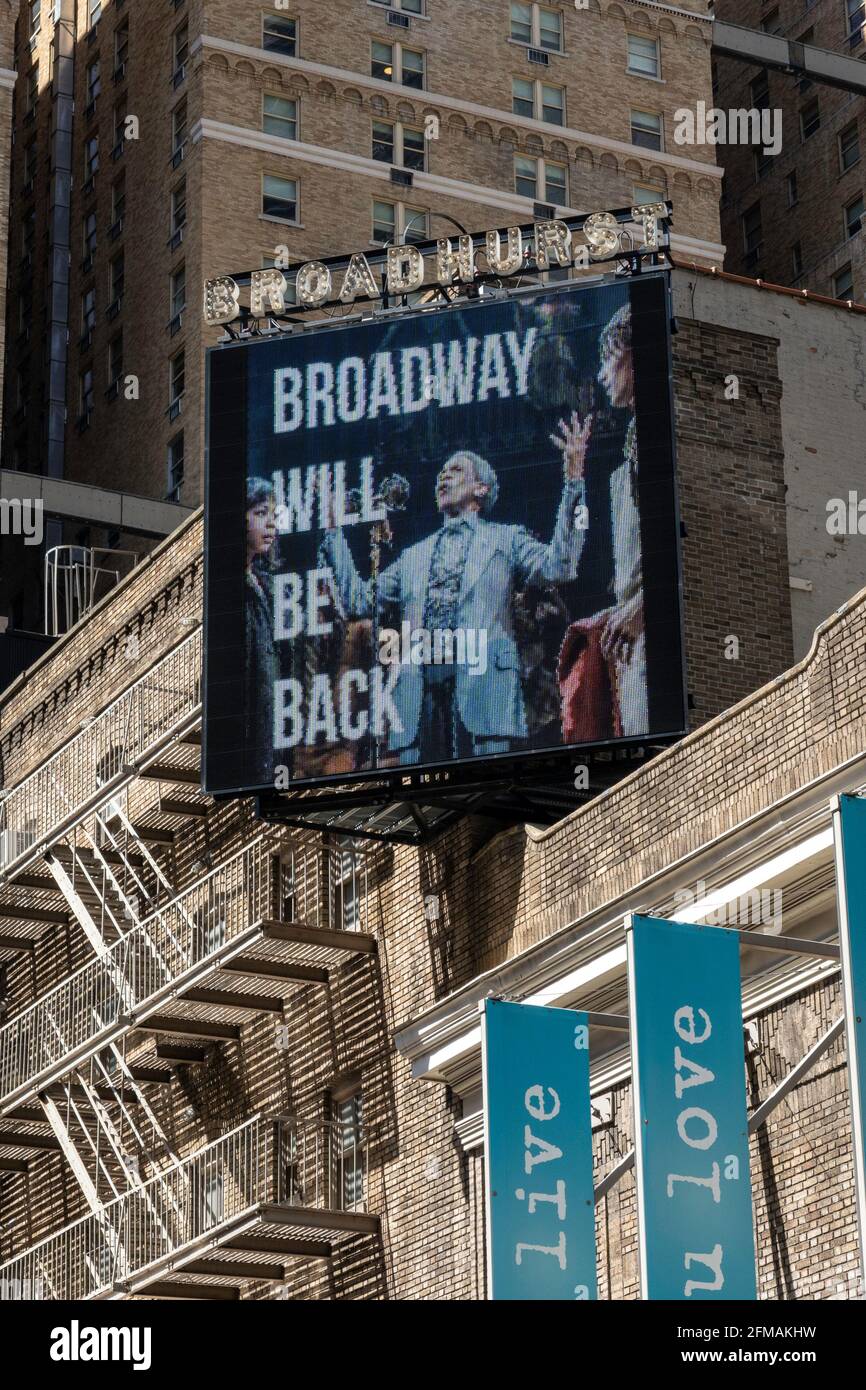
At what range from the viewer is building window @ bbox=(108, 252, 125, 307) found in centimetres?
7400

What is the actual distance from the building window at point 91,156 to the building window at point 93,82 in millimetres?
1322

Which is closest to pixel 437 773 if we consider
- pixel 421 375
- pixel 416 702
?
pixel 416 702

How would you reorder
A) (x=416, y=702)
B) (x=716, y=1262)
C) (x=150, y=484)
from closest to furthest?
1. (x=716, y=1262)
2. (x=416, y=702)
3. (x=150, y=484)

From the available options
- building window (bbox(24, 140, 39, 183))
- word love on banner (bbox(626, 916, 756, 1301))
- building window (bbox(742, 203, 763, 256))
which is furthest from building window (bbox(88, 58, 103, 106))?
word love on banner (bbox(626, 916, 756, 1301))

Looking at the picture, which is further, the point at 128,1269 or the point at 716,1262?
the point at 128,1269

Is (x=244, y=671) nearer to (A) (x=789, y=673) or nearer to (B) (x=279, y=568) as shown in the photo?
(B) (x=279, y=568)

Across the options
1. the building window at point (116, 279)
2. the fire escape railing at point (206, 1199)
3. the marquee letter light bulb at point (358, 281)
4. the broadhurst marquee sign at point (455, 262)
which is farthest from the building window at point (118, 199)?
the fire escape railing at point (206, 1199)

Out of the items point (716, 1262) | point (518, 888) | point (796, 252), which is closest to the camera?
point (716, 1262)

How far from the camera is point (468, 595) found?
30.5m

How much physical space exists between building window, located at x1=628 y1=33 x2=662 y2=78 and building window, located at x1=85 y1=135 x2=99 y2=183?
15767mm

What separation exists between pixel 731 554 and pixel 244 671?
626cm

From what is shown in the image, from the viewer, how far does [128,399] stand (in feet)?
236

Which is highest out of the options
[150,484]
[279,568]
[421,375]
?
[150,484]

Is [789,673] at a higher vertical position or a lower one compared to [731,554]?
lower
